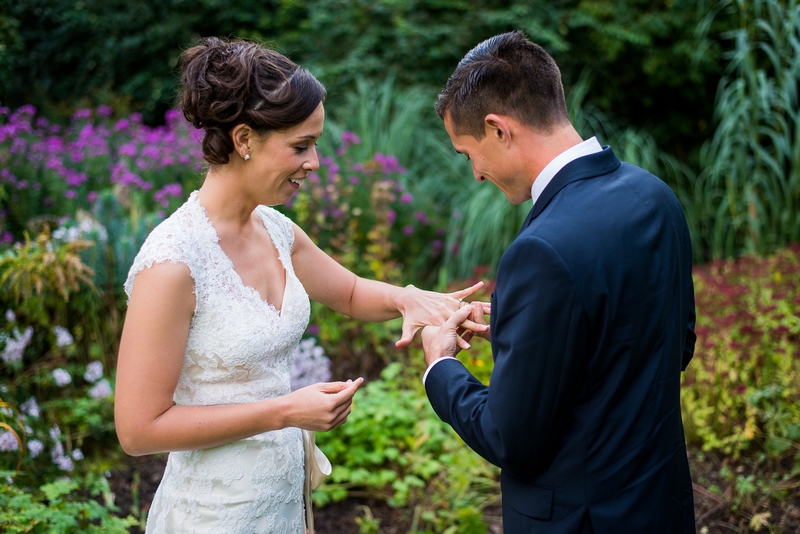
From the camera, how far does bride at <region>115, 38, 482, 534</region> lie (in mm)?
1874

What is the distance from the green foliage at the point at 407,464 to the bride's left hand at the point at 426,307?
4.58 ft

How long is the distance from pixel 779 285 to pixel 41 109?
9.24m

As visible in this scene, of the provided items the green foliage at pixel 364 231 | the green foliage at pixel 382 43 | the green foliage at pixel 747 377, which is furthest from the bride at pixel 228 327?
the green foliage at pixel 382 43

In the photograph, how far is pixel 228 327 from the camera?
2020 mm

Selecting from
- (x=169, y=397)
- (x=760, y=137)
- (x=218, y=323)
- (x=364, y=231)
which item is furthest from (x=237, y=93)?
(x=760, y=137)

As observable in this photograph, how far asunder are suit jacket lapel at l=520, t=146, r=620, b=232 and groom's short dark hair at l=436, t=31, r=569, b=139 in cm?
14

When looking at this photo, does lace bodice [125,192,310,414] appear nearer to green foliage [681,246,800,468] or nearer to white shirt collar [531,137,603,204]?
white shirt collar [531,137,603,204]

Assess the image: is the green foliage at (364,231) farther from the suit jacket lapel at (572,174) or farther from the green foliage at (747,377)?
the suit jacket lapel at (572,174)

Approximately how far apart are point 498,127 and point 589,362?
0.66 m

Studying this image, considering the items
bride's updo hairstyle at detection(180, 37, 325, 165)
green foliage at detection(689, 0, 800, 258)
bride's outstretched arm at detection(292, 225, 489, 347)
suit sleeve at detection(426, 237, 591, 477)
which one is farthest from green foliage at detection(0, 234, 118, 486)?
green foliage at detection(689, 0, 800, 258)

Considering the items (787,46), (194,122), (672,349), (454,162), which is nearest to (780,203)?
(787,46)

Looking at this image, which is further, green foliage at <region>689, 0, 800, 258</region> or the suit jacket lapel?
green foliage at <region>689, 0, 800, 258</region>

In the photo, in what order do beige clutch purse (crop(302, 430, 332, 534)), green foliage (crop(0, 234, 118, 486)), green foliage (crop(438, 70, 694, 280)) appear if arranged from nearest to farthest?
beige clutch purse (crop(302, 430, 332, 534)), green foliage (crop(0, 234, 118, 486)), green foliage (crop(438, 70, 694, 280))

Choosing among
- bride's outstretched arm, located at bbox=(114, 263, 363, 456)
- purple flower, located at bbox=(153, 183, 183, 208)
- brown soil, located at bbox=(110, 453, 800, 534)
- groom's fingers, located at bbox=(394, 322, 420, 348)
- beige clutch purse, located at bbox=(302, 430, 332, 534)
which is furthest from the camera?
purple flower, located at bbox=(153, 183, 183, 208)
